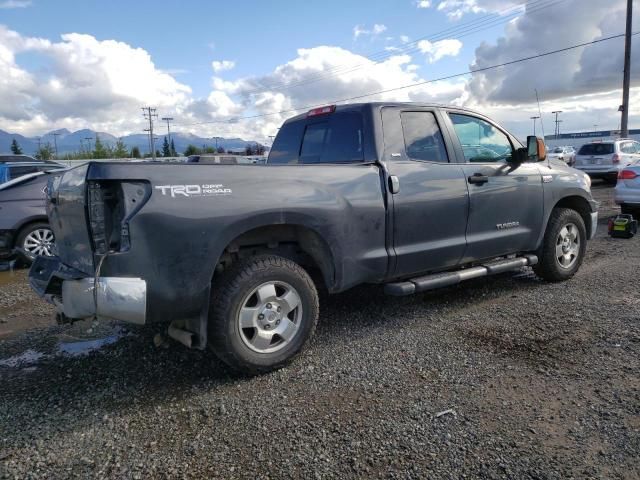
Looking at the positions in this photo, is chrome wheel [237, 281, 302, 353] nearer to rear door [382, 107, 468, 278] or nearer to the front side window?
rear door [382, 107, 468, 278]

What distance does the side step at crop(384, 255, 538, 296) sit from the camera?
13.5ft

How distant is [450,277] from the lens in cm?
444

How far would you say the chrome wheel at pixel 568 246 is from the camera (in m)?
5.64

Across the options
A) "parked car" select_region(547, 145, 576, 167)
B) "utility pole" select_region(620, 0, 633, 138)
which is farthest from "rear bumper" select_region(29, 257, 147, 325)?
"utility pole" select_region(620, 0, 633, 138)

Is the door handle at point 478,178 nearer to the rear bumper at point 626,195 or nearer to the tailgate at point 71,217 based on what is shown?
the tailgate at point 71,217

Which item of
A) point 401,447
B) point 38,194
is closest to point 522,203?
point 401,447

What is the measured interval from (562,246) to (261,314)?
3.95 meters

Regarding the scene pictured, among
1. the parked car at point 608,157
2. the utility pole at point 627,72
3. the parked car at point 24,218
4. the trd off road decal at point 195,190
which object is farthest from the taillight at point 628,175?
the utility pole at point 627,72

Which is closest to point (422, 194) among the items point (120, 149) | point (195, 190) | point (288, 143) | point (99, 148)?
point (288, 143)

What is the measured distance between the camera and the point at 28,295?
6.14 m

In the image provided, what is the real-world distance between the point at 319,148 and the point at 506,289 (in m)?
2.72

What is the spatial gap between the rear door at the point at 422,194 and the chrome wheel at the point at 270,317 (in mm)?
1009

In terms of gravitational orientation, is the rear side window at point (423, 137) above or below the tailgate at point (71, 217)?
above

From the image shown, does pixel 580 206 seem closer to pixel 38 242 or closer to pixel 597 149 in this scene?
pixel 38 242
